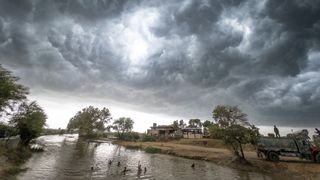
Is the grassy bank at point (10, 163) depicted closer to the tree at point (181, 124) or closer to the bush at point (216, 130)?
the bush at point (216, 130)

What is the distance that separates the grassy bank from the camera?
24542 mm

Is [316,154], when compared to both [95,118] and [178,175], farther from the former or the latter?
[95,118]

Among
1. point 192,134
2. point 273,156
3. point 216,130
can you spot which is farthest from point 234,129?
point 192,134

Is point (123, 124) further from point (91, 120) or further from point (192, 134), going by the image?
point (192, 134)

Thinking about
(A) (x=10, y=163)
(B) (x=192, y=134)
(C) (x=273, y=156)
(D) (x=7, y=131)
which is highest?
(B) (x=192, y=134)

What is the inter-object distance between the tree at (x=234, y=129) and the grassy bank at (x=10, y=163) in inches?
1214

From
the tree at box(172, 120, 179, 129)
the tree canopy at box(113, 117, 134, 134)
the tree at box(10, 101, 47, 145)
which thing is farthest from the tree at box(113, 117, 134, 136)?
the tree at box(10, 101, 47, 145)

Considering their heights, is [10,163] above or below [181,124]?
below

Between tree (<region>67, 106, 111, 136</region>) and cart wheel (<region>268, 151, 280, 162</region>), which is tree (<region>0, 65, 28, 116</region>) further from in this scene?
tree (<region>67, 106, 111, 136</region>)

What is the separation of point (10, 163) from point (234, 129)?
35.2 meters

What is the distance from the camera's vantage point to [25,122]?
4225 cm

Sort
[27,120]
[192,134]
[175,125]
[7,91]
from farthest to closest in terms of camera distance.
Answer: [175,125]
[192,134]
[27,120]
[7,91]

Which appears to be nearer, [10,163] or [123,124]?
[10,163]

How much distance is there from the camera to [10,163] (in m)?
30.8
